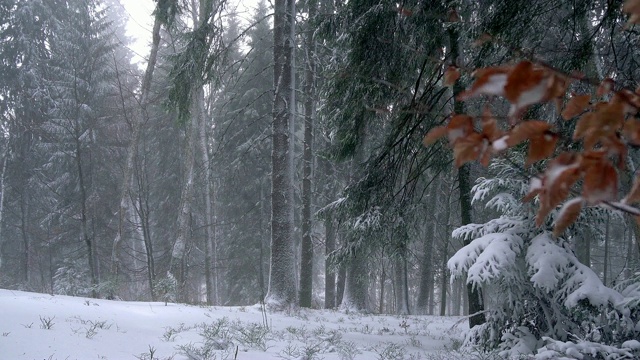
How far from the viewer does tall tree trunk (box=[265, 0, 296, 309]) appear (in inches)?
333

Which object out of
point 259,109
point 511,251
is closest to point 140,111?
point 259,109

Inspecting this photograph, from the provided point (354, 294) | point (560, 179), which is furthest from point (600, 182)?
point (354, 294)

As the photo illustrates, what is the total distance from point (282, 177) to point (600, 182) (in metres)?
7.96

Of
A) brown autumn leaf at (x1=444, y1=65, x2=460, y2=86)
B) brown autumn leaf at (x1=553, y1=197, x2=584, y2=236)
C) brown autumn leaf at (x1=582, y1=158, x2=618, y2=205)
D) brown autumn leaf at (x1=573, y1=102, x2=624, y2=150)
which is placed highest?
brown autumn leaf at (x1=444, y1=65, x2=460, y2=86)

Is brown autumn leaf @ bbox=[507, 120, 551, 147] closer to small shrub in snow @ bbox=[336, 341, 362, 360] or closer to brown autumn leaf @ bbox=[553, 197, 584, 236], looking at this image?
brown autumn leaf @ bbox=[553, 197, 584, 236]

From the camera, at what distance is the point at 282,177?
8.70 meters

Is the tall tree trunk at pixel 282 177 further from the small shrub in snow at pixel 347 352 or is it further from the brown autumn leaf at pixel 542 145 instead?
the brown autumn leaf at pixel 542 145

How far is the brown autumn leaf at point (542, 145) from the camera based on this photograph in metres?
0.95

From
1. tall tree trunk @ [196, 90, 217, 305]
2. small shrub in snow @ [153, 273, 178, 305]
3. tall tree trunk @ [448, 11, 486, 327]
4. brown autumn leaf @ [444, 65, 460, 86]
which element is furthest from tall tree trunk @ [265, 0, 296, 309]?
brown autumn leaf @ [444, 65, 460, 86]

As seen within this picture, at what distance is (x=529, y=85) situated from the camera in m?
0.85

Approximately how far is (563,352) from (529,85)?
328cm

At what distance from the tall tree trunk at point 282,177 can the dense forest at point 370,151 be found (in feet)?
0.10

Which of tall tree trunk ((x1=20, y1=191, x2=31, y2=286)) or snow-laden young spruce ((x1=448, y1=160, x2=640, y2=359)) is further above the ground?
tall tree trunk ((x1=20, y1=191, x2=31, y2=286))

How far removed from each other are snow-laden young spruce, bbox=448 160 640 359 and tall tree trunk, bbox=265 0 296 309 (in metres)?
4.23
